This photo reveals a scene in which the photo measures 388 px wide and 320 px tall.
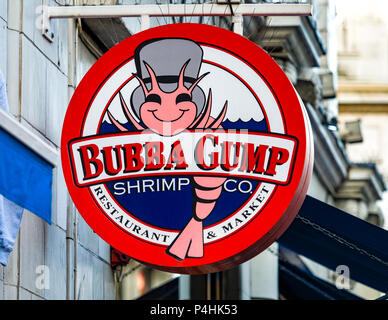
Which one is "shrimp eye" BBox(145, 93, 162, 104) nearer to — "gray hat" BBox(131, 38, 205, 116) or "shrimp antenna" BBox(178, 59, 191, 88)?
"gray hat" BBox(131, 38, 205, 116)

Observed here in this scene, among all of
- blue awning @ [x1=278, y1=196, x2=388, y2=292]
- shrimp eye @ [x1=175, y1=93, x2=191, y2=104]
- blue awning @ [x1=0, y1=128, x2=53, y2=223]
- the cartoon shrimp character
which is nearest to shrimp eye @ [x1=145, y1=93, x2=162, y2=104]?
the cartoon shrimp character

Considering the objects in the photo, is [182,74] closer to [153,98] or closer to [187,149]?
[153,98]

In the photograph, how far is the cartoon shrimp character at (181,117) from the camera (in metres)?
8.06

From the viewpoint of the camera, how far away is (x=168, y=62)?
845cm

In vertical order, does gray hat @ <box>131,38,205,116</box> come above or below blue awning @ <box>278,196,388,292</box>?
above

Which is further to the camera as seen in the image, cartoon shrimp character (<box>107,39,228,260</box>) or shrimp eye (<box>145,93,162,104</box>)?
shrimp eye (<box>145,93,162,104</box>)

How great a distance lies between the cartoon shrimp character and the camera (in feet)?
26.5

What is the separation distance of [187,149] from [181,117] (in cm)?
27

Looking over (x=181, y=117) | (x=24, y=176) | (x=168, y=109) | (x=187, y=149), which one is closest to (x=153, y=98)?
(x=168, y=109)

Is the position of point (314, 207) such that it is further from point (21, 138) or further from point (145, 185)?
point (21, 138)

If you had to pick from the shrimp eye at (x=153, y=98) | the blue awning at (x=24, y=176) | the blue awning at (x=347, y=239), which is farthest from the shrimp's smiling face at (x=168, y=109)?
the blue awning at (x=347, y=239)

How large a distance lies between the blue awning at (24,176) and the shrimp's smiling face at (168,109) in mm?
983

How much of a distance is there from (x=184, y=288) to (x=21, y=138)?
10987 mm

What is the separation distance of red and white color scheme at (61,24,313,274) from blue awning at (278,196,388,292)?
2.32 metres
